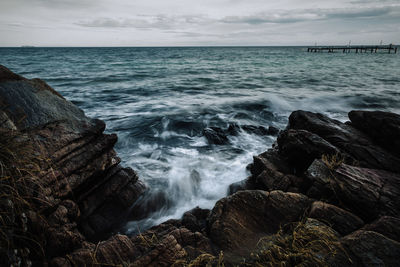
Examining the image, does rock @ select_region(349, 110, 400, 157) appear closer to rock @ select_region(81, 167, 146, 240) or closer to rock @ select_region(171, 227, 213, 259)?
rock @ select_region(171, 227, 213, 259)

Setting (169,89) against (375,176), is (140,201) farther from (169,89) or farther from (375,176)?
(169,89)

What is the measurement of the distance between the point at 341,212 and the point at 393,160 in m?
3.85

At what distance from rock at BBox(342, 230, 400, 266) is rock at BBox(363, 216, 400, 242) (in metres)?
0.36

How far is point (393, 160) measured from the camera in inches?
240

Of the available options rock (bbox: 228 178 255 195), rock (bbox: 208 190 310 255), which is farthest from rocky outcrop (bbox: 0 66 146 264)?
rock (bbox: 228 178 255 195)

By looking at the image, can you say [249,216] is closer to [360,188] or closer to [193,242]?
[193,242]

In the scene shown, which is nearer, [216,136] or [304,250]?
[304,250]

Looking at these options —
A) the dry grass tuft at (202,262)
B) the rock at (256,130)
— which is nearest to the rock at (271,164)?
the dry grass tuft at (202,262)

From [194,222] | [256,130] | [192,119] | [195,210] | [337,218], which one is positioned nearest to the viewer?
[337,218]

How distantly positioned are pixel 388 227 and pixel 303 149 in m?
3.43

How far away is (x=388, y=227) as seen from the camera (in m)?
3.30

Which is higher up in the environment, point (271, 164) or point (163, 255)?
Result: point (163, 255)

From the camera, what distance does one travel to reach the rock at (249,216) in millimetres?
3781

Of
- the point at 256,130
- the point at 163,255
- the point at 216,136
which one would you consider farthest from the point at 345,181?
the point at 256,130
